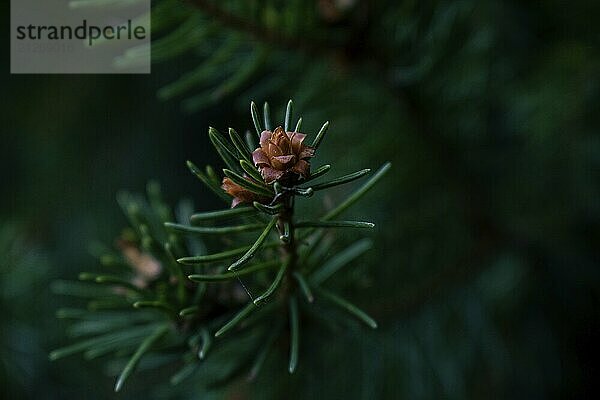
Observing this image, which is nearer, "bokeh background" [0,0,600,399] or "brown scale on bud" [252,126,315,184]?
"brown scale on bud" [252,126,315,184]

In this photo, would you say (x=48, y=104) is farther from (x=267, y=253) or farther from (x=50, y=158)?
(x=267, y=253)

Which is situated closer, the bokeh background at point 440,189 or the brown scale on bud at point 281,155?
the brown scale on bud at point 281,155

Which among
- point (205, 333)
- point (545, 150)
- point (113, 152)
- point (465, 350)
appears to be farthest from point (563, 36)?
point (113, 152)

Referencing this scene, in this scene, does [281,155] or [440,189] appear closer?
[281,155]

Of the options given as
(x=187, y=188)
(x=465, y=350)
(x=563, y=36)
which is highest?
(x=563, y=36)

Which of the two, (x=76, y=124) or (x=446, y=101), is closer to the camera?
(x=446, y=101)

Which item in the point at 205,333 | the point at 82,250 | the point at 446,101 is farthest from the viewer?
the point at 82,250

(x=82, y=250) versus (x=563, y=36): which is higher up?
(x=563, y=36)

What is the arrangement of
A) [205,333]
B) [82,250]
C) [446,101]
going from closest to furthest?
1. [205,333]
2. [446,101]
3. [82,250]
